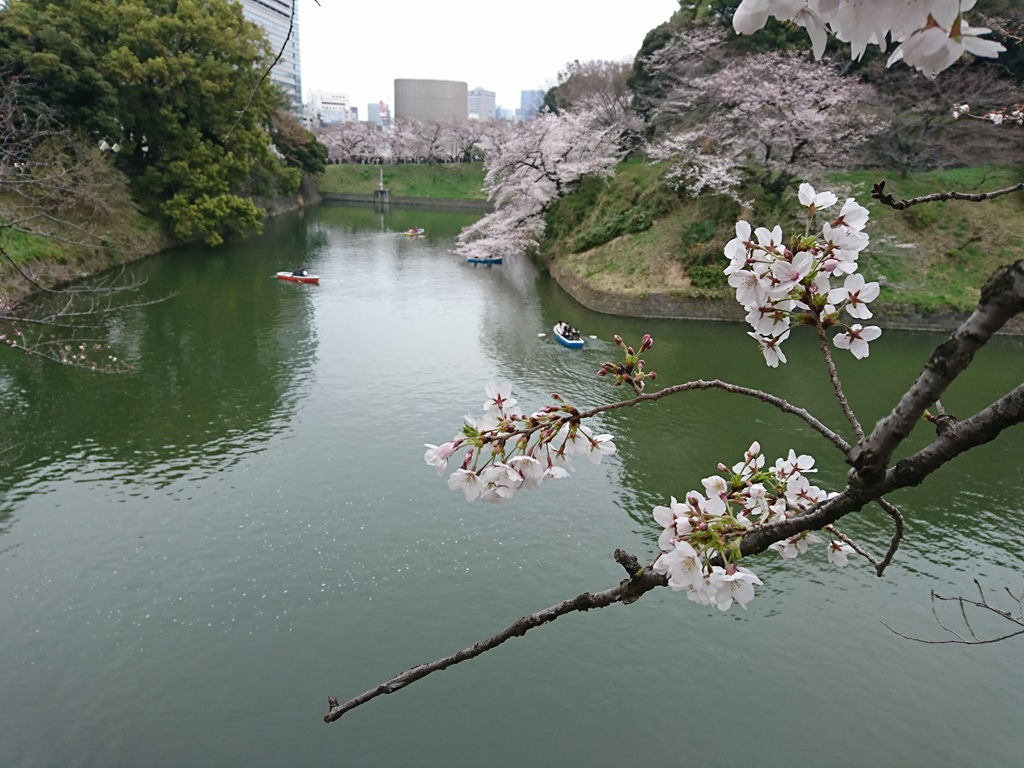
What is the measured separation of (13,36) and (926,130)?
28.8 meters

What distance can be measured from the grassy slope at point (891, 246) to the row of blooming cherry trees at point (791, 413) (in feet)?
57.3

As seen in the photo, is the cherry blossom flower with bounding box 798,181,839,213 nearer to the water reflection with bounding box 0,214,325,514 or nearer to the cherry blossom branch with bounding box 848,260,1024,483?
the cherry blossom branch with bounding box 848,260,1024,483

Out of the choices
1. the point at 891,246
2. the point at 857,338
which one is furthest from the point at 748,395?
the point at 891,246

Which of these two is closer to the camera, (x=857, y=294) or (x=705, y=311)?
(x=857, y=294)

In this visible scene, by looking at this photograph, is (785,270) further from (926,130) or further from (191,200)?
(191,200)

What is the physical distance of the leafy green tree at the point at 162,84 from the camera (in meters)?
21.6

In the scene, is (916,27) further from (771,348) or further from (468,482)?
(468,482)

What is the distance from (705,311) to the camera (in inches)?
739

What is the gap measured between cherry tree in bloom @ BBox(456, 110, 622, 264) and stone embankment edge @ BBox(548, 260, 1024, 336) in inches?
264

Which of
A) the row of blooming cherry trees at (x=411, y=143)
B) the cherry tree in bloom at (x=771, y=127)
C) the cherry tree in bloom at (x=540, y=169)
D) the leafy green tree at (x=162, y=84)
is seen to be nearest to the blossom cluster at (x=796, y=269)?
the cherry tree in bloom at (x=771, y=127)

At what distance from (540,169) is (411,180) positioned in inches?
1088

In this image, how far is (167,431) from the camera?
11.4m

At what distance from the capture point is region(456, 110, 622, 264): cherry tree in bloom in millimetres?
25703

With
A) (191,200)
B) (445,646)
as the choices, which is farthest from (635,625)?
(191,200)
